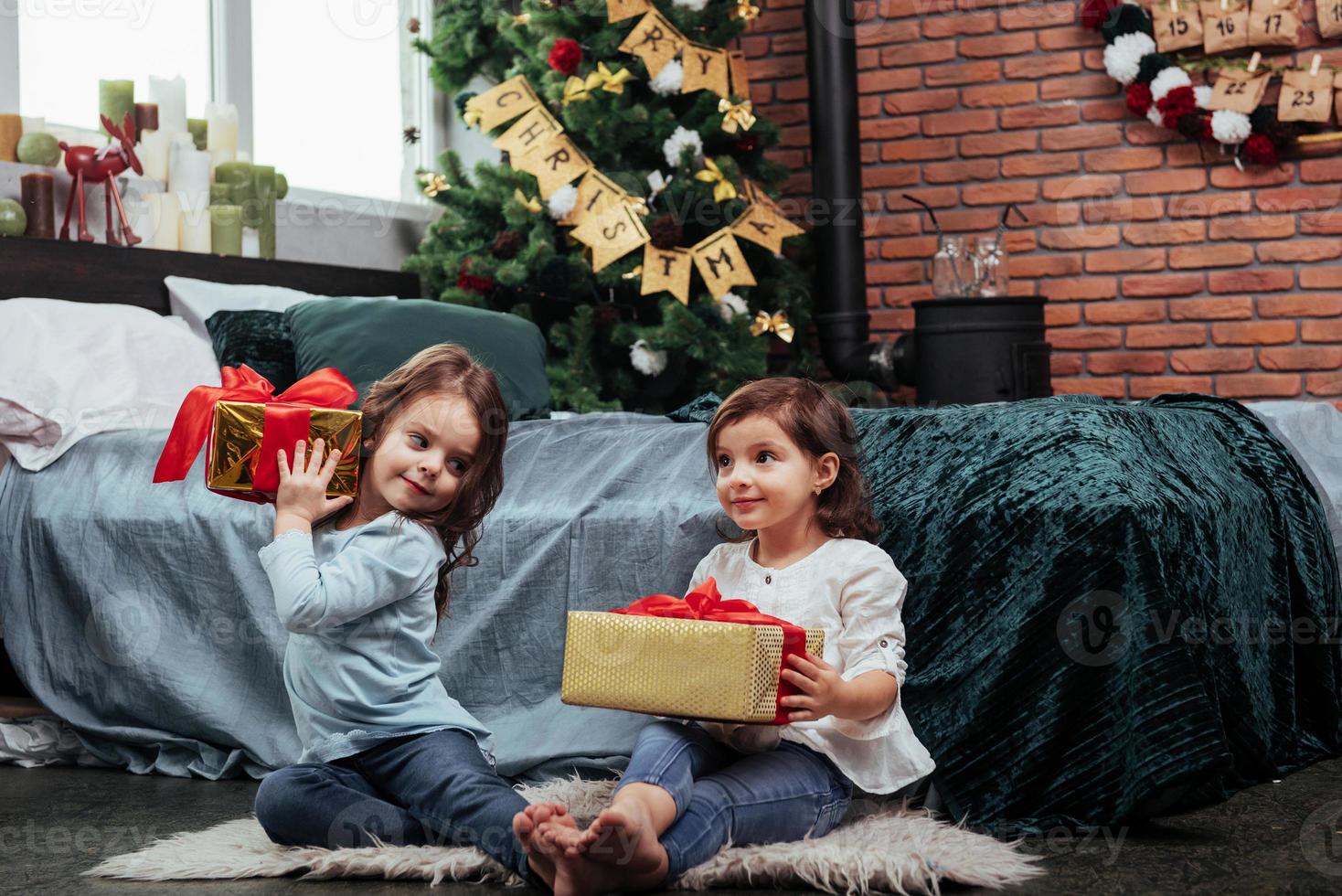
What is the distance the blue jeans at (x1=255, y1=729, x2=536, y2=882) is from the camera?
1651mm

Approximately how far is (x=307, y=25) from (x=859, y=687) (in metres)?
3.30

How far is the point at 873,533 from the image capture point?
1.93m

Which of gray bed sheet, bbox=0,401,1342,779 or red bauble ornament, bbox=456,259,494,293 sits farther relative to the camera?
red bauble ornament, bbox=456,259,494,293

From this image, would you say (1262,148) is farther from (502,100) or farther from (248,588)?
(248,588)

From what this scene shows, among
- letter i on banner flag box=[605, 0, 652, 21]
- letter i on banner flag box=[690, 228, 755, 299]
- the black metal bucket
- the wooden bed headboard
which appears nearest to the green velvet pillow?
the wooden bed headboard

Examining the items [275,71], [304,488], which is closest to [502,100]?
[275,71]

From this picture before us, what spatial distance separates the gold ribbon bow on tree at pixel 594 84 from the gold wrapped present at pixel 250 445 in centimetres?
257

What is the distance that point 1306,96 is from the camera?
4.17 m

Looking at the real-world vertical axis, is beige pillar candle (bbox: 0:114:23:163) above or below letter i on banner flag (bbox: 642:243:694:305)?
above

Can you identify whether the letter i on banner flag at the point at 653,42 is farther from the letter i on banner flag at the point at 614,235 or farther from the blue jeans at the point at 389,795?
the blue jeans at the point at 389,795

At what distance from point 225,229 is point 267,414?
2.03m

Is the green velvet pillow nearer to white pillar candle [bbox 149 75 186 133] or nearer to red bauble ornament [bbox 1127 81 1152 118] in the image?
white pillar candle [bbox 149 75 186 133]

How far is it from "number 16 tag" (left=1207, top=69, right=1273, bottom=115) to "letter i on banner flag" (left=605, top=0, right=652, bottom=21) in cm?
175

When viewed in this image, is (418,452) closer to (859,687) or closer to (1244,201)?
(859,687)
